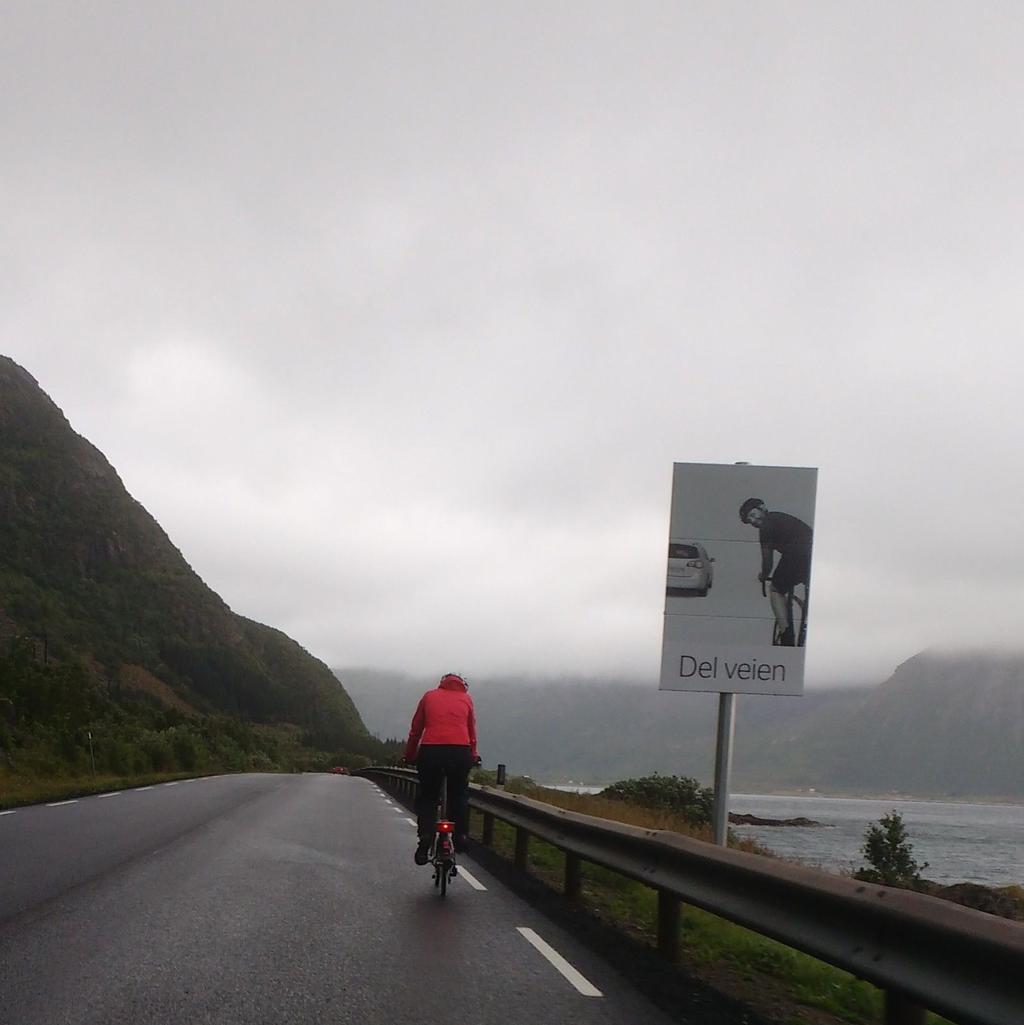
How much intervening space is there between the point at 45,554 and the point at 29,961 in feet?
567

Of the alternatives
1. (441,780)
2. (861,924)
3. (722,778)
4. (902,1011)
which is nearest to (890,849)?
(722,778)

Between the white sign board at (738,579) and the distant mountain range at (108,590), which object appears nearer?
the white sign board at (738,579)

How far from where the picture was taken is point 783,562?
14562mm

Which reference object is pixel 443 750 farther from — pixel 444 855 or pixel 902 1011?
pixel 902 1011

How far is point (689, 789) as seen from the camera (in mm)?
35438

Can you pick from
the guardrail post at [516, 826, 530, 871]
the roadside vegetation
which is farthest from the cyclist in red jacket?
the roadside vegetation

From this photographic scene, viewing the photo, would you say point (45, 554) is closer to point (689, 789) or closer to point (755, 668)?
point (689, 789)

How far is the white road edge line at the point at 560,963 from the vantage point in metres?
7.19

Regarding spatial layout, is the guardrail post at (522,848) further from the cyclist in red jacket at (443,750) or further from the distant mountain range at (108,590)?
the distant mountain range at (108,590)

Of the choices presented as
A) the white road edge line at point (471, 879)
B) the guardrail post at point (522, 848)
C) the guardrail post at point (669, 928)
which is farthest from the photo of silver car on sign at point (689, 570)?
the guardrail post at point (669, 928)

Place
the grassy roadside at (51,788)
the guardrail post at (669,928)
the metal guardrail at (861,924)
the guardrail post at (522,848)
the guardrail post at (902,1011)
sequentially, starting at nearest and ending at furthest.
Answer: the metal guardrail at (861,924) → the guardrail post at (902,1011) → the guardrail post at (669,928) → the guardrail post at (522,848) → the grassy roadside at (51,788)

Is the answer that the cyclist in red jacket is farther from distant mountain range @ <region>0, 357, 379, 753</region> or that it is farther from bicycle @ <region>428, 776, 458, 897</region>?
distant mountain range @ <region>0, 357, 379, 753</region>

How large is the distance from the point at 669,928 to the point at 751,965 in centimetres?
76

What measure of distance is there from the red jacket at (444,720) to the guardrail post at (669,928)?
342 cm
